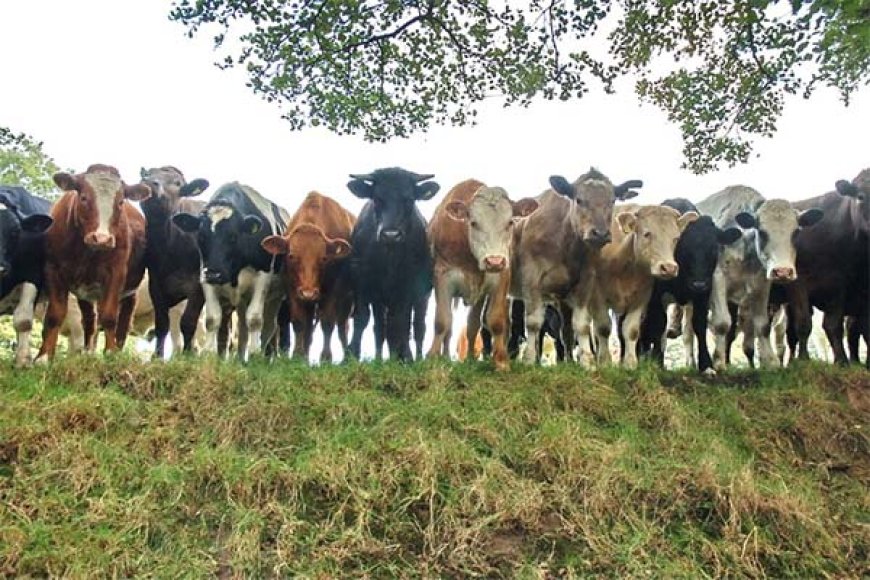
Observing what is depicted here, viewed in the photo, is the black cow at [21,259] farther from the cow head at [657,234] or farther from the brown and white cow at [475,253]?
the cow head at [657,234]

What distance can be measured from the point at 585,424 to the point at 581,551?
1.73 meters

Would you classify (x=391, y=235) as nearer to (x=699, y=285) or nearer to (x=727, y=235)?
(x=699, y=285)

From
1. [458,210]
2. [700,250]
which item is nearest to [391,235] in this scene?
[458,210]

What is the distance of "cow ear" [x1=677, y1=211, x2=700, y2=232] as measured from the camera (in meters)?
9.50

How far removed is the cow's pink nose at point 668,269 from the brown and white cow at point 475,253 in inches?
62.5

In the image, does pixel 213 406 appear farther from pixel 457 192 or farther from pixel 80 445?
pixel 457 192

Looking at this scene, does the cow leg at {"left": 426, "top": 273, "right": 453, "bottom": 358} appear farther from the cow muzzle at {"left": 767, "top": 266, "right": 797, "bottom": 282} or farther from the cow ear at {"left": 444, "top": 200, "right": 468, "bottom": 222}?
the cow muzzle at {"left": 767, "top": 266, "right": 797, "bottom": 282}

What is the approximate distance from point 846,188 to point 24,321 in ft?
31.7

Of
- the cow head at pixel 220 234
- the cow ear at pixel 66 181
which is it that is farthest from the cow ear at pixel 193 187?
the cow ear at pixel 66 181

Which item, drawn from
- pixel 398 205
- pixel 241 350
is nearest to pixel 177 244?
pixel 241 350

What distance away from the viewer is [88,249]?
864cm

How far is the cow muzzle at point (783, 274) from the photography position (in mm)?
9109

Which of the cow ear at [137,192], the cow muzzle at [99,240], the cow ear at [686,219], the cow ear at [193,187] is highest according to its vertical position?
the cow ear at [193,187]

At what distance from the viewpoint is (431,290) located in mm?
9891
